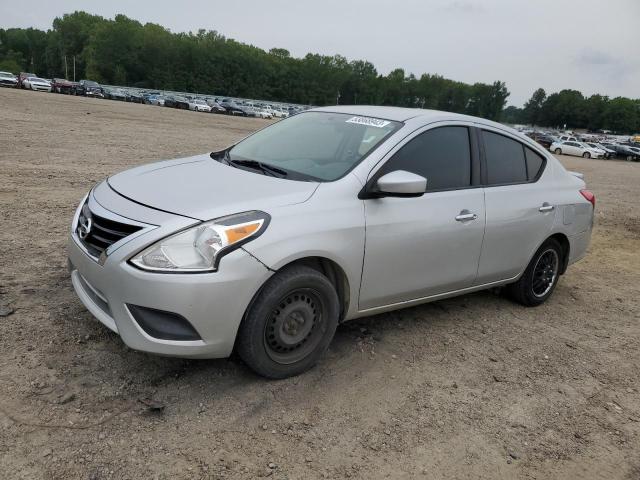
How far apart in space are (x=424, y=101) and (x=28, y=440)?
544 feet

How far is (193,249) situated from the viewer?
2.93m

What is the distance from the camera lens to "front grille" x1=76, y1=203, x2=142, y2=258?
10.0 ft

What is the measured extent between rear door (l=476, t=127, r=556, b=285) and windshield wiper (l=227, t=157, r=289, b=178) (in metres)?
1.73

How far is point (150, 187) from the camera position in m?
3.46

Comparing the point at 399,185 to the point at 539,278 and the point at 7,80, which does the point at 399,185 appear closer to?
the point at 539,278

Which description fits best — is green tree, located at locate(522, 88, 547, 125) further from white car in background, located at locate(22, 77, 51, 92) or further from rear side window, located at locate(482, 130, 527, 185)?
rear side window, located at locate(482, 130, 527, 185)

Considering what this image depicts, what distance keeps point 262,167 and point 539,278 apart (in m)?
3.01

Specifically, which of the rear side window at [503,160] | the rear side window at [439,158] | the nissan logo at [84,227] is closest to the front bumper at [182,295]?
the nissan logo at [84,227]

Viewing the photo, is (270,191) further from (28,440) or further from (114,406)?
(28,440)

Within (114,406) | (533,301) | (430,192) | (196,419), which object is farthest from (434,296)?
(114,406)

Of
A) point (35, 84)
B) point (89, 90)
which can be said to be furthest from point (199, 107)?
point (35, 84)

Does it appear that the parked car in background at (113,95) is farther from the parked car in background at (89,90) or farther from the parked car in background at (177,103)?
the parked car in background at (177,103)

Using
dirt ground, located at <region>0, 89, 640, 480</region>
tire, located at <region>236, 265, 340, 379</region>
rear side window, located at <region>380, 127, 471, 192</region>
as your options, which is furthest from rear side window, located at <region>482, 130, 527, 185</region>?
tire, located at <region>236, 265, 340, 379</region>

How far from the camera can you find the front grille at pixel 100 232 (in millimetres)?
3053
